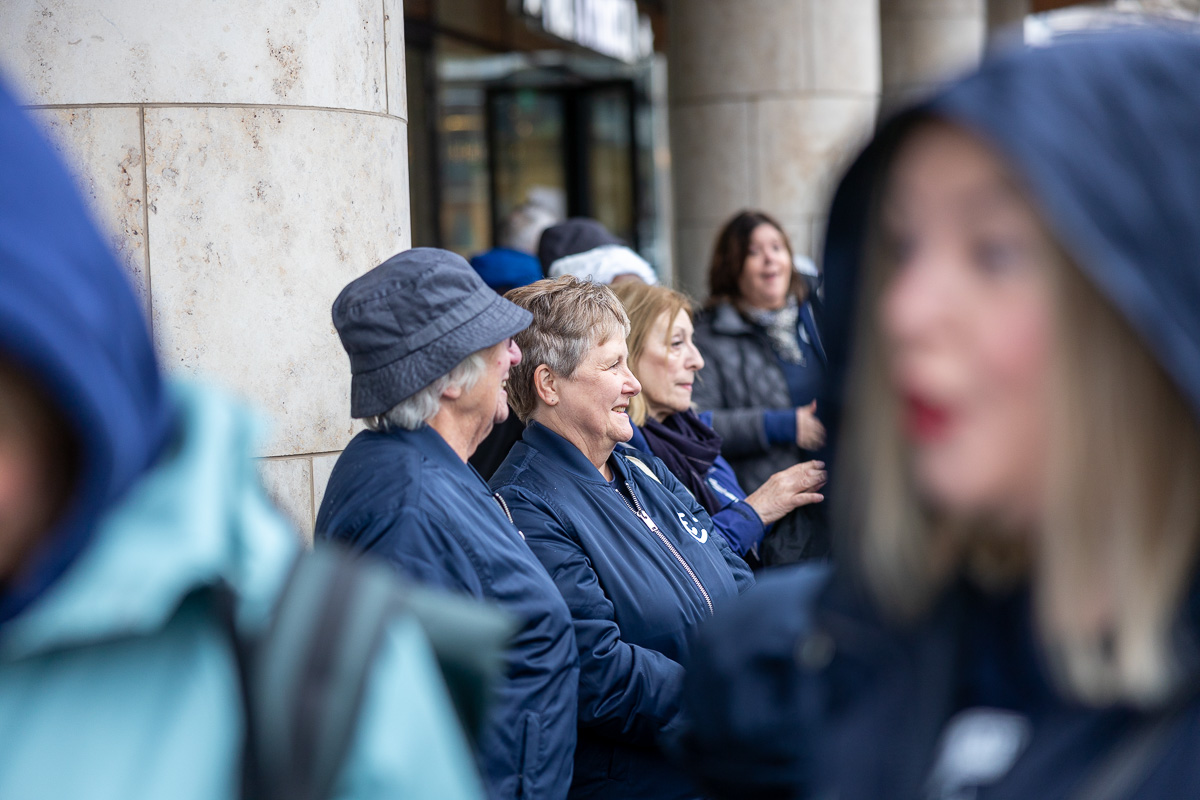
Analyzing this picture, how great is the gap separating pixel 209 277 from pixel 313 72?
0.69m

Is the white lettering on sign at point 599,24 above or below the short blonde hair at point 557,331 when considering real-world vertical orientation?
above

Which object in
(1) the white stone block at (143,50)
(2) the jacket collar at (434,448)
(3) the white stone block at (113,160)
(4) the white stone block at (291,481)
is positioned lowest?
(4) the white stone block at (291,481)

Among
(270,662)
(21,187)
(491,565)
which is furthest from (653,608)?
(21,187)

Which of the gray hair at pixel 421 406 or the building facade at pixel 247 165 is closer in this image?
the gray hair at pixel 421 406

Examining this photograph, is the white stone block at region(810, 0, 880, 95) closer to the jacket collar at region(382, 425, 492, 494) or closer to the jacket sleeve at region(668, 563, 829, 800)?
the jacket collar at region(382, 425, 492, 494)

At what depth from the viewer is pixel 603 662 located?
2900 millimetres

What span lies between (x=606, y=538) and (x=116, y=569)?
2.18 m

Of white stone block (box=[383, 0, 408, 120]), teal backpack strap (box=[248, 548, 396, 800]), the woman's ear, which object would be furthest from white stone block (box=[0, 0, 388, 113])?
teal backpack strap (box=[248, 548, 396, 800])

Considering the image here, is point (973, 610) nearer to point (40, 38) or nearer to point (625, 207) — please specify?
point (40, 38)

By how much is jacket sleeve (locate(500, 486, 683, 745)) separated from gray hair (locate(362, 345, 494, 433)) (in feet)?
1.51

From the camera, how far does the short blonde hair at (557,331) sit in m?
3.44

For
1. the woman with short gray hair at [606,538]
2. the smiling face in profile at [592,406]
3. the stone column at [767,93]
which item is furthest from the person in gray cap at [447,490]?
the stone column at [767,93]

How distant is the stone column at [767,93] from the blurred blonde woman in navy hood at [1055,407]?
7456 mm

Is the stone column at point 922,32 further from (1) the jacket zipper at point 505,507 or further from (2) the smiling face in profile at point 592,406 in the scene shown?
(1) the jacket zipper at point 505,507
